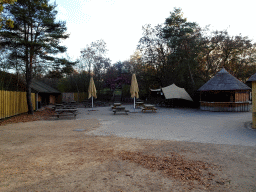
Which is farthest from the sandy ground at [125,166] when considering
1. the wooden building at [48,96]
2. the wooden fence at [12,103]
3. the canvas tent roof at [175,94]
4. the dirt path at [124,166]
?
the wooden building at [48,96]

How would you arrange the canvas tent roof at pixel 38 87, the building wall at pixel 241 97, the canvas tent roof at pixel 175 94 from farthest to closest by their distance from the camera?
the canvas tent roof at pixel 175 94
the canvas tent roof at pixel 38 87
the building wall at pixel 241 97

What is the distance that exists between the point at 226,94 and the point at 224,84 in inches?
37.9

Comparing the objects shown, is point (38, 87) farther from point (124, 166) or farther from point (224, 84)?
point (124, 166)

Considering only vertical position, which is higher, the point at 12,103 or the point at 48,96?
the point at 48,96

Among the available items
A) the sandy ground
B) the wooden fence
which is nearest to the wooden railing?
the sandy ground

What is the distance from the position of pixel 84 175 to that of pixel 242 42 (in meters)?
25.3

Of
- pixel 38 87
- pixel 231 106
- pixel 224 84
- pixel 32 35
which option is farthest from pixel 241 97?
pixel 38 87

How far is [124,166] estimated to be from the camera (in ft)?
12.7

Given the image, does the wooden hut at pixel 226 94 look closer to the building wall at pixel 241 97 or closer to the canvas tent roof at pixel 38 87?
the building wall at pixel 241 97

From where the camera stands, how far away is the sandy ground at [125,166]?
3039mm

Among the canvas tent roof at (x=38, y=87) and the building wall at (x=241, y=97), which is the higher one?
the canvas tent roof at (x=38, y=87)

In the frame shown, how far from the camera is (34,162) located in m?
4.09

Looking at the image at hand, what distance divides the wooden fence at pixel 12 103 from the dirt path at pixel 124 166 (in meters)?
6.63

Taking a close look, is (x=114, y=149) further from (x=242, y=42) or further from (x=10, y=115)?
(x=242, y=42)
